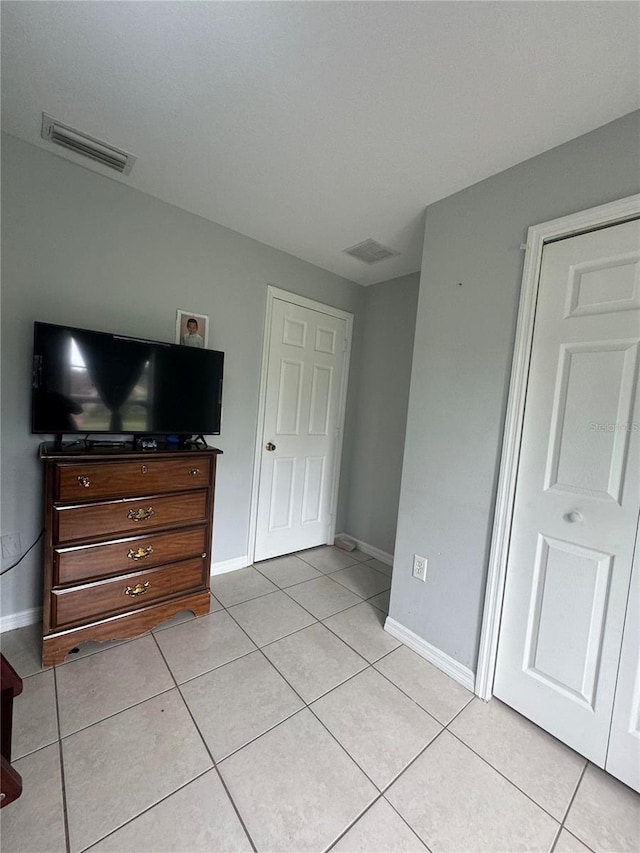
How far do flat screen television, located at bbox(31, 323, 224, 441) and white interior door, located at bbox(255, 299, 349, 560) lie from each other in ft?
2.11

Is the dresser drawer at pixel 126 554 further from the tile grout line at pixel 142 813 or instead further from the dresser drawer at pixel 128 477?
the tile grout line at pixel 142 813

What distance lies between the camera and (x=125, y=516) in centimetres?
169

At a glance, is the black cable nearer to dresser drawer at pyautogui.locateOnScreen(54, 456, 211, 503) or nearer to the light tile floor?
Result: the light tile floor

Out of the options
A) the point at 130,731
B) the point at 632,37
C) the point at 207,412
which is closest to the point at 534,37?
the point at 632,37

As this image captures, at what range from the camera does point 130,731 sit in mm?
1285

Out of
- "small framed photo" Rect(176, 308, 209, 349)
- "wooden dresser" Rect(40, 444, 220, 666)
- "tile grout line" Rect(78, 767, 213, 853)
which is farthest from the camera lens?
"small framed photo" Rect(176, 308, 209, 349)

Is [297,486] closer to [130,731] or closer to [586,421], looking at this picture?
[130,731]

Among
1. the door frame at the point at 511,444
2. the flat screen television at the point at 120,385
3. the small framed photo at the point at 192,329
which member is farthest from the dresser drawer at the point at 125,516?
the door frame at the point at 511,444

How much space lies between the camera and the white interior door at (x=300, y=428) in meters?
2.66

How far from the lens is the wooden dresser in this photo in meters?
1.53

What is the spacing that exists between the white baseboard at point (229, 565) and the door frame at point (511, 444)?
1.70 m

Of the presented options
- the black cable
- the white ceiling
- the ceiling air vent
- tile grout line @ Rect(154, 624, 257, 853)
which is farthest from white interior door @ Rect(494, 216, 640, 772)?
the black cable

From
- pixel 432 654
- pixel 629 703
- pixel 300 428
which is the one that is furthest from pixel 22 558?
pixel 629 703

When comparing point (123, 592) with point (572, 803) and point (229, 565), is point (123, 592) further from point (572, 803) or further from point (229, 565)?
point (572, 803)
